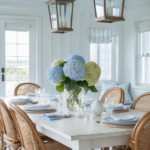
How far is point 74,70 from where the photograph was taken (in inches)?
95.2

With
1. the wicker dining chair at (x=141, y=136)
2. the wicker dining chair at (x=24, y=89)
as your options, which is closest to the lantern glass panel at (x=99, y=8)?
the wicker dining chair at (x=141, y=136)

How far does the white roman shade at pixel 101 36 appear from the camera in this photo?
5695mm

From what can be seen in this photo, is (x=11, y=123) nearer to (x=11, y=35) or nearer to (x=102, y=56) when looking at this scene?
(x=11, y=35)

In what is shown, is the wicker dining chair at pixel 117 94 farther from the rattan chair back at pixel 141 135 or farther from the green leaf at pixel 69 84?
the rattan chair back at pixel 141 135

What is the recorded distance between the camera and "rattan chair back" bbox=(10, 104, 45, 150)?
6.54 feet

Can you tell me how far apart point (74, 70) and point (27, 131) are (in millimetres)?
659

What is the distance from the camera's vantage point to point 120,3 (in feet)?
8.14

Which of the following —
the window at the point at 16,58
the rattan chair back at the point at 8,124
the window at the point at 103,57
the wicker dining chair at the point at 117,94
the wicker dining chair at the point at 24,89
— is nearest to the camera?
the rattan chair back at the point at 8,124

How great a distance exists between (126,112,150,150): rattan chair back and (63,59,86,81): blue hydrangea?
2.57ft

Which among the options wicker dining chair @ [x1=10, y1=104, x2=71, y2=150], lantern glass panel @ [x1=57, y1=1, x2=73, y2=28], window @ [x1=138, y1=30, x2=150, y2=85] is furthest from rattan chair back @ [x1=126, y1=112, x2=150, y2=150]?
window @ [x1=138, y1=30, x2=150, y2=85]

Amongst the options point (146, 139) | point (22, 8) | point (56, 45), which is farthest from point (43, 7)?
point (146, 139)

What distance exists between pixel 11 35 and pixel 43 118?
3297 mm

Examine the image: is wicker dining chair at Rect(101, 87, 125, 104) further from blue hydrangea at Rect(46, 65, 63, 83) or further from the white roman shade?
the white roman shade

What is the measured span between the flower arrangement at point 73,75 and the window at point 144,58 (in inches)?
117
